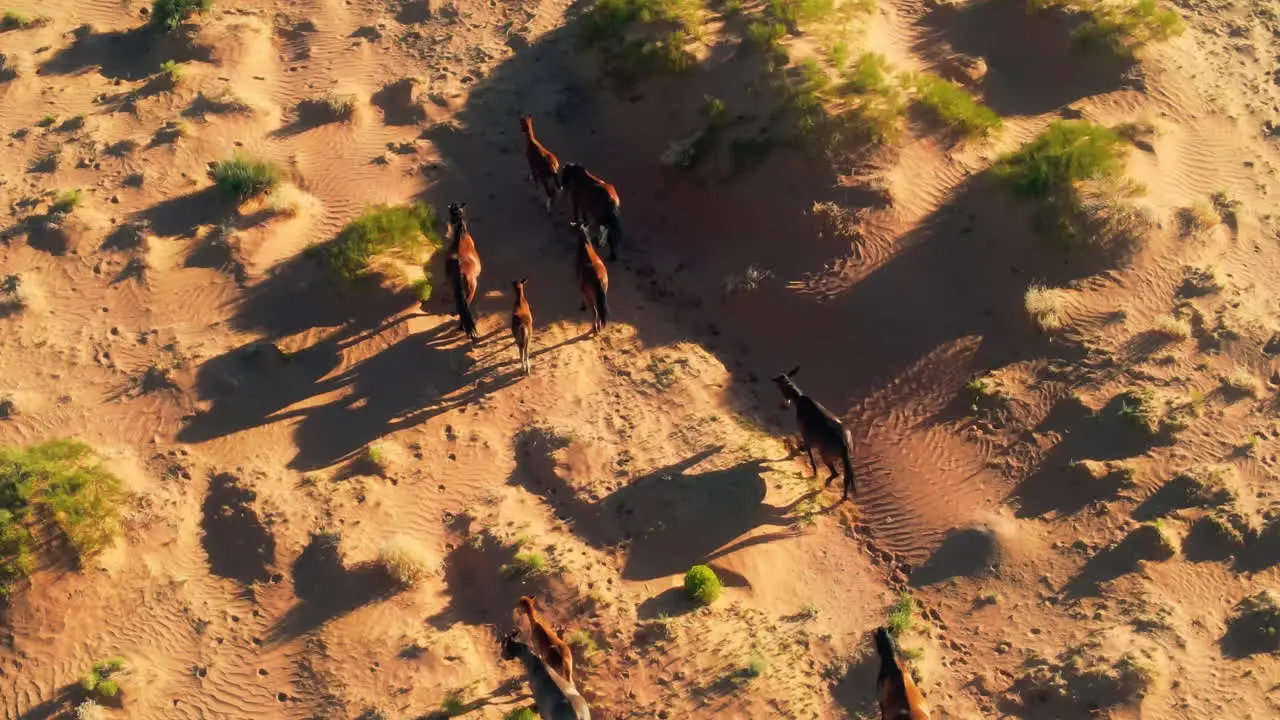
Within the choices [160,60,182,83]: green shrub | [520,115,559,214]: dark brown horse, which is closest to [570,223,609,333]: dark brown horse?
[520,115,559,214]: dark brown horse

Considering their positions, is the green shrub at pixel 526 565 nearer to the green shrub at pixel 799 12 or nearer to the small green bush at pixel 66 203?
the small green bush at pixel 66 203

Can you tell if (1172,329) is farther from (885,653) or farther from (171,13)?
(171,13)

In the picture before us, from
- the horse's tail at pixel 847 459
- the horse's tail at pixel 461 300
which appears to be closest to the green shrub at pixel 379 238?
the horse's tail at pixel 461 300

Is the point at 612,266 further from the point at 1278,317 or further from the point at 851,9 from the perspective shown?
the point at 1278,317

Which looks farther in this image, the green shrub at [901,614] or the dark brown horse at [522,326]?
the dark brown horse at [522,326]

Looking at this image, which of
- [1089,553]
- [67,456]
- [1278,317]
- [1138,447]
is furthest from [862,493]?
[67,456]
